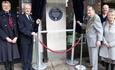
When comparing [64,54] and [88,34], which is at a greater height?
[88,34]

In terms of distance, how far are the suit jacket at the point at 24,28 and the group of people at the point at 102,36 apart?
120 cm

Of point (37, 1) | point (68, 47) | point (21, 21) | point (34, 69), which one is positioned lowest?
point (34, 69)

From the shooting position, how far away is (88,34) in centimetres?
479

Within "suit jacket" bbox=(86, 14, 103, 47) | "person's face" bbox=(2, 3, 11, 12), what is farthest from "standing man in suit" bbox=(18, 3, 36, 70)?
"suit jacket" bbox=(86, 14, 103, 47)

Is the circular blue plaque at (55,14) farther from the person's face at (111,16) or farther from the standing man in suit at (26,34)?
the person's face at (111,16)

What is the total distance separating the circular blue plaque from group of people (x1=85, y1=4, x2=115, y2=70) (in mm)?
904

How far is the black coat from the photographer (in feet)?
14.2

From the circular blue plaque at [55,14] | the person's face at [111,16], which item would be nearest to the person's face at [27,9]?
the circular blue plaque at [55,14]

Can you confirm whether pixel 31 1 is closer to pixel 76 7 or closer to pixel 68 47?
pixel 76 7

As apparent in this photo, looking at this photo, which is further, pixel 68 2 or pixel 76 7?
pixel 68 2

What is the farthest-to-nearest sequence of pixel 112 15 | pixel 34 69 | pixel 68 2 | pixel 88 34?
pixel 68 2, pixel 34 69, pixel 88 34, pixel 112 15

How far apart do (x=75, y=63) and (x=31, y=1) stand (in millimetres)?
1818

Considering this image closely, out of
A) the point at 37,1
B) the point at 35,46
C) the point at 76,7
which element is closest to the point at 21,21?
the point at 37,1

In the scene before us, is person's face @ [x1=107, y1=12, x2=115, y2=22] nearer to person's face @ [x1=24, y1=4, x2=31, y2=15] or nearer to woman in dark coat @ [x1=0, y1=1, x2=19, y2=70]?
person's face @ [x1=24, y1=4, x2=31, y2=15]
